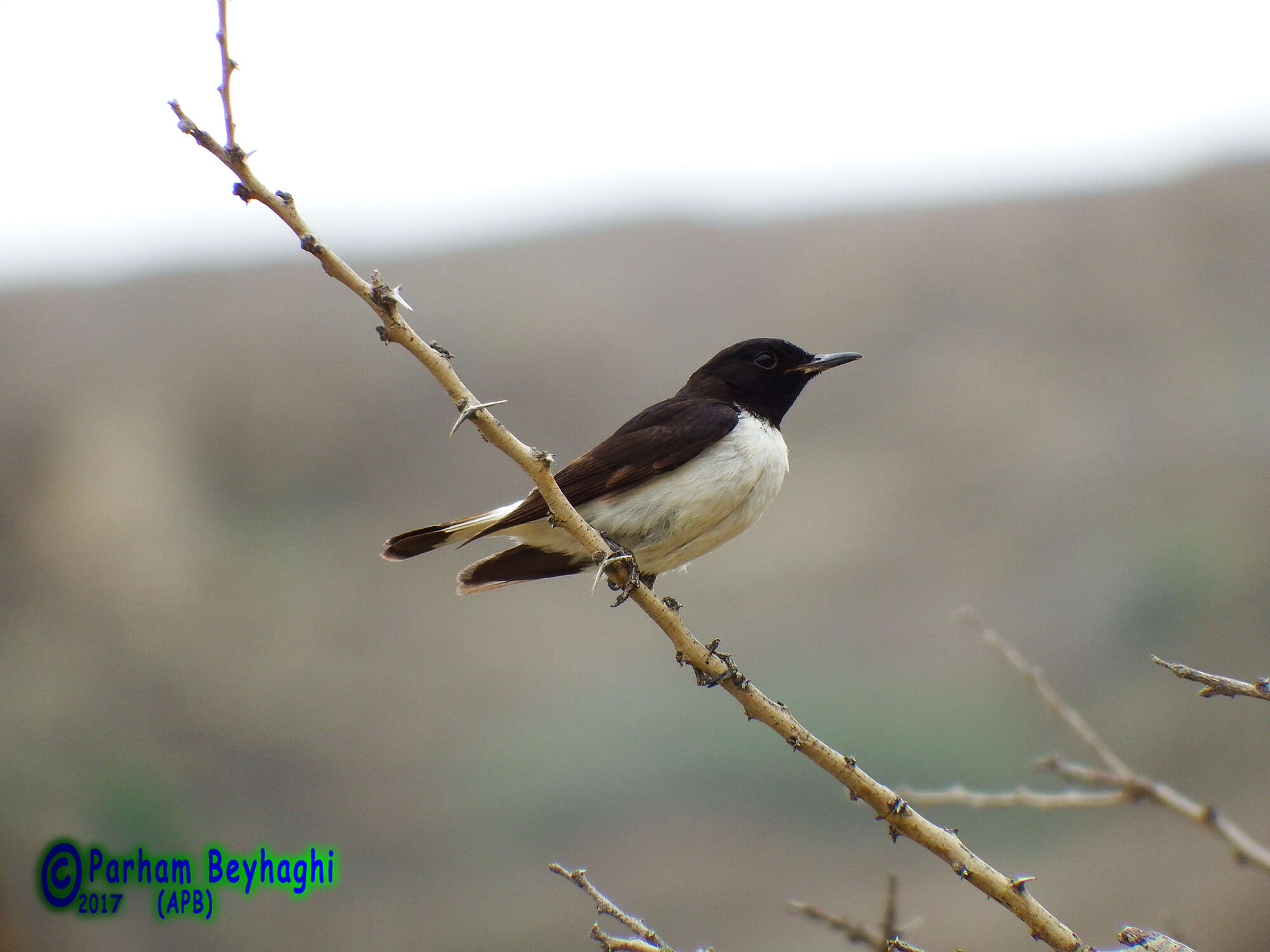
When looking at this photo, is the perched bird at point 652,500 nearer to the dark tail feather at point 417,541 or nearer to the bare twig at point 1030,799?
the dark tail feather at point 417,541

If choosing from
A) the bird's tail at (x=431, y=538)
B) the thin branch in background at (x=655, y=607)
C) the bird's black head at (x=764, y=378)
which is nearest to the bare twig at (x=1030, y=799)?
the thin branch in background at (x=655, y=607)

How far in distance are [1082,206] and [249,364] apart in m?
12.1

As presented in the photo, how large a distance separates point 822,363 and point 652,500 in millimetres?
1103

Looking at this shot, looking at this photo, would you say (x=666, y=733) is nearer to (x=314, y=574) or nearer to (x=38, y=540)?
(x=314, y=574)

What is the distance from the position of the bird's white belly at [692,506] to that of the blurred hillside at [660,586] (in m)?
4.91

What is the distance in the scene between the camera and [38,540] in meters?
11.5

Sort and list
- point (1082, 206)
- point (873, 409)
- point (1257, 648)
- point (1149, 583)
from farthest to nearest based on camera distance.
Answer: point (1082, 206), point (873, 409), point (1149, 583), point (1257, 648)

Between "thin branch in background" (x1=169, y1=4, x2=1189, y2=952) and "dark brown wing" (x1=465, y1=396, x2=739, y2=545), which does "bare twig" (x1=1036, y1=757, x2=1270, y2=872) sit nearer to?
"thin branch in background" (x1=169, y1=4, x2=1189, y2=952)

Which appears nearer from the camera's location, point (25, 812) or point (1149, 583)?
point (25, 812)

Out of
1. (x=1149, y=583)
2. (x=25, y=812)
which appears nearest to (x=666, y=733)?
(x=1149, y=583)

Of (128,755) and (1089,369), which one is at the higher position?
(1089,369)

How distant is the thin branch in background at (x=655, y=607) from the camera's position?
2275 mm

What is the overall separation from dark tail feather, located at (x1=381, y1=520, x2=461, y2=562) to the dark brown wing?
1.02ft

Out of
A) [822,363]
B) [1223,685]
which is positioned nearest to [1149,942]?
[1223,685]
